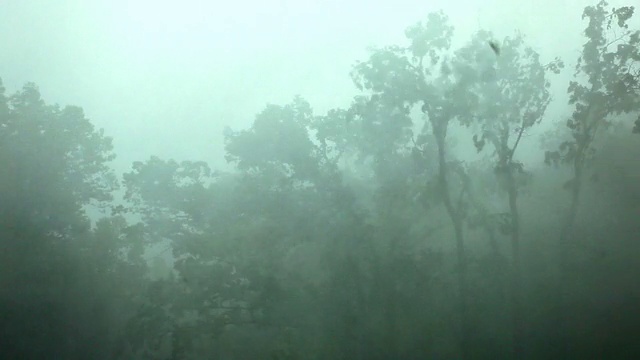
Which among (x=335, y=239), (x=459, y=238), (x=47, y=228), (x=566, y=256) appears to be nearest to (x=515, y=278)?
(x=566, y=256)

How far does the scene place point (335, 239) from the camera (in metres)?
20.8

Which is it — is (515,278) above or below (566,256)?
below

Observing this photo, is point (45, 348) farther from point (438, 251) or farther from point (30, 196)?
point (438, 251)

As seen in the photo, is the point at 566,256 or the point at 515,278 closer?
the point at 515,278

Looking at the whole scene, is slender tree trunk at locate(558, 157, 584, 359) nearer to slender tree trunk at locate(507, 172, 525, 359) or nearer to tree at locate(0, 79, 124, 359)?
slender tree trunk at locate(507, 172, 525, 359)

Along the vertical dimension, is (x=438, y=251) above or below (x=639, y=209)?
below

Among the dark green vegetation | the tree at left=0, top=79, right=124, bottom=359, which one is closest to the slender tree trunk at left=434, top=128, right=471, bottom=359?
the dark green vegetation

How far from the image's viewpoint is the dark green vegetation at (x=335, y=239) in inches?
770

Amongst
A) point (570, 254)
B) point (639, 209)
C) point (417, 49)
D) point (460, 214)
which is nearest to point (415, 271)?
point (460, 214)

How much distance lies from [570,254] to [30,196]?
1969 cm

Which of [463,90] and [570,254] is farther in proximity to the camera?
[570,254]

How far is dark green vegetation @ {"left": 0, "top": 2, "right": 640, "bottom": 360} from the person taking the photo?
770 inches

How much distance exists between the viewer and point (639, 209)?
76.4 ft

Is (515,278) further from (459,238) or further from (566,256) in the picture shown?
(459,238)
